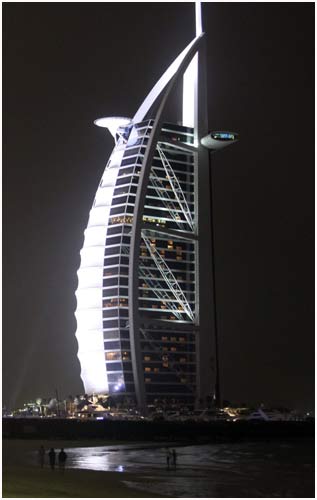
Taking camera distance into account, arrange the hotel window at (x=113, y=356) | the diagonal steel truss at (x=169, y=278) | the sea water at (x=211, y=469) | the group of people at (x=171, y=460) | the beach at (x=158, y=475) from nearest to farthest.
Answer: the beach at (x=158, y=475)
the sea water at (x=211, y=469)
the group of people at (x=171, y=460)
the hotel window at (x=113, y=356)
the diagonal steel truss at (x=169, y=278)

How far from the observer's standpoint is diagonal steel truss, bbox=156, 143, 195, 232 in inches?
4306

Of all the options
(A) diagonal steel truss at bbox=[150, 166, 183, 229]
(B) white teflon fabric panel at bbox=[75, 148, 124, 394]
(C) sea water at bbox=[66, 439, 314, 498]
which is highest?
(A) diagonal steel truss at bbox=[150, 166, 183, 229]

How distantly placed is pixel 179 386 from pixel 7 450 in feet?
177

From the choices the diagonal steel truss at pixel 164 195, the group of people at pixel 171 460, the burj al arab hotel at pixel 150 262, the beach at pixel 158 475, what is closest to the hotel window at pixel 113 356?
the burj al arab hotel at pixel 150 262

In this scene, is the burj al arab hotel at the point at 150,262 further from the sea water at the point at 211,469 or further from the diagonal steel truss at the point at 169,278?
the sea water at the point at 211,469

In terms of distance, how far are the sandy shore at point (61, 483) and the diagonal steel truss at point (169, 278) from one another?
64998 mm

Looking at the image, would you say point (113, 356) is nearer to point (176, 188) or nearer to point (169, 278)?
point (169, 278)

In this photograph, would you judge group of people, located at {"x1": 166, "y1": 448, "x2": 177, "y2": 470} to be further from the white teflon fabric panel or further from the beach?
the white teflon fabric panel

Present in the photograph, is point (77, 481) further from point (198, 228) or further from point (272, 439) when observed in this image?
point (198, 228)

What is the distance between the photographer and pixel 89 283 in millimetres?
106188

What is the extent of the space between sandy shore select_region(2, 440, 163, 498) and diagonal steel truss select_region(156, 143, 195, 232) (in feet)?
233

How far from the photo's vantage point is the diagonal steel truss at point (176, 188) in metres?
109

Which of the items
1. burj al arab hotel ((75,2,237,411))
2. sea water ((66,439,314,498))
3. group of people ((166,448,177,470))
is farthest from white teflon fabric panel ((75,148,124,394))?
group of people ((166,448,177,470))

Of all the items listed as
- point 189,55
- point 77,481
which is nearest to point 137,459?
point 77,481
